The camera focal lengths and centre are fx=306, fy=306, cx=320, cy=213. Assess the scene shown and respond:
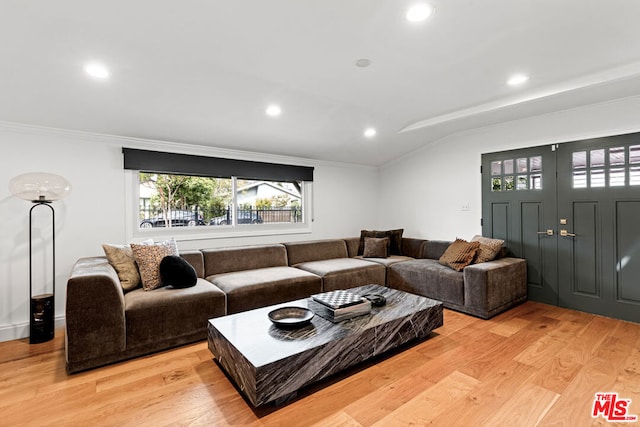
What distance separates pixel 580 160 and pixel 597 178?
257 mm

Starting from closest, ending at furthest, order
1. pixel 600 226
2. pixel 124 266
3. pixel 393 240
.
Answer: pixel 124 266
pixel 600 226
pixel 393 240

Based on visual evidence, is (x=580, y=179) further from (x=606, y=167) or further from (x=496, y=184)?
(x=496, y=184)

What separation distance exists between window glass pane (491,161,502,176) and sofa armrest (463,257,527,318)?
119 cm

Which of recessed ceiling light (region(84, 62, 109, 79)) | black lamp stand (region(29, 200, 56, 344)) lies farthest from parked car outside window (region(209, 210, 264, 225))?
recessed ceiling light (region(84, 62, 109, 79))

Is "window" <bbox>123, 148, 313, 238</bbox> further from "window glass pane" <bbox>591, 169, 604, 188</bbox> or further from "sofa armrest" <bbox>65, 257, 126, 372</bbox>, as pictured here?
"window glass pane" <bbox>591, 169, 604, 188</bbox>

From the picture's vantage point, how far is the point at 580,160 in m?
3.40

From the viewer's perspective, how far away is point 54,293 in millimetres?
2967

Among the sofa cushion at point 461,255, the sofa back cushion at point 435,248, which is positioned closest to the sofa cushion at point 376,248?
the sofa back cushion at point 435,248

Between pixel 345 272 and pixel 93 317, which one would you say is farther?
pixel 345 272

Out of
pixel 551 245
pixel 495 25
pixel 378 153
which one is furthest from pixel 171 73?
pixel 551 245

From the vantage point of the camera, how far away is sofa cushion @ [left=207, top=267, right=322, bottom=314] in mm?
2998

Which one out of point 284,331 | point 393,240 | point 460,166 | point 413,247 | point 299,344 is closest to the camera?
point 299,344

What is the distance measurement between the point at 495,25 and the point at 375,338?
230 centimetres
